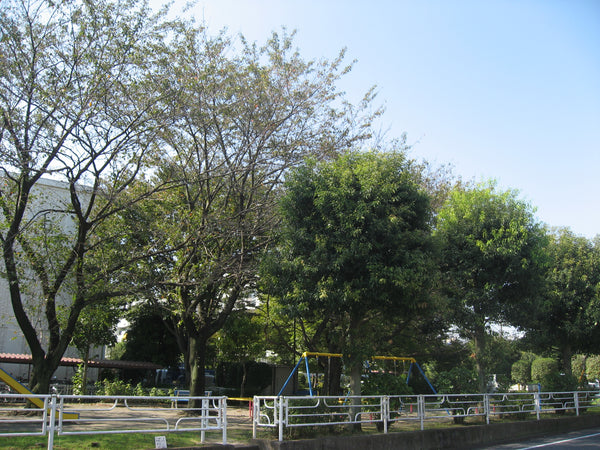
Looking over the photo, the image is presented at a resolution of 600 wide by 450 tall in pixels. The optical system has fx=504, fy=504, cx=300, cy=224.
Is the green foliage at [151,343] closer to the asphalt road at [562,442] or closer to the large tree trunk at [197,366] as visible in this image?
the large tree trunk at [197,366]

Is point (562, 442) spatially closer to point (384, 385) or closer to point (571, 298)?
point (384, 385)

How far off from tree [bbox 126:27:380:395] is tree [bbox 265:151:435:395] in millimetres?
2704

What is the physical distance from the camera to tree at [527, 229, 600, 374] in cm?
2381

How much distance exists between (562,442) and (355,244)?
8220 mm

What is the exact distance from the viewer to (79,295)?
13.7 meters

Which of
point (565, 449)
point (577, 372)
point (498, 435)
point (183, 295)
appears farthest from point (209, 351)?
point (577, 372)

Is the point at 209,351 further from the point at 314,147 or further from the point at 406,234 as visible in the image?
the point at 406,234

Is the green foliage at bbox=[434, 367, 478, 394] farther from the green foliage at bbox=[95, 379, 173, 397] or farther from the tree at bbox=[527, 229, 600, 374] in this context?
the green foliage at bbox=[95, 379, 173, 397]

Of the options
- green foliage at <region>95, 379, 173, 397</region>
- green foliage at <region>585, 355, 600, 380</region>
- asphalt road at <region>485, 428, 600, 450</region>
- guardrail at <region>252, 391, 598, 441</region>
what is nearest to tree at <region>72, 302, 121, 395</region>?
green foliage at <region>95, 379, 173, 397</region>

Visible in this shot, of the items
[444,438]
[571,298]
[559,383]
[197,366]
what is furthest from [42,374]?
[571,298]

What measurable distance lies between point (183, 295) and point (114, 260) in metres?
2.96

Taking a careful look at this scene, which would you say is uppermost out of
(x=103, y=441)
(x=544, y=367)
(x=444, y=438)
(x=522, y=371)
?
(x=103, y=441)

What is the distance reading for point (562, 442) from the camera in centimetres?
1389

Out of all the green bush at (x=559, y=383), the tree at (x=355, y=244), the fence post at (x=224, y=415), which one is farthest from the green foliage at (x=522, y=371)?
the fence post at (x=224, y=415)
